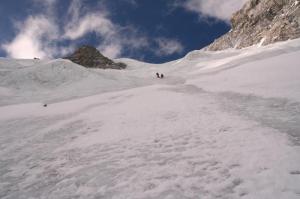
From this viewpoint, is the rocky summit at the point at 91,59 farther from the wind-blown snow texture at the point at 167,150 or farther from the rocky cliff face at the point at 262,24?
the wind-blown snow texture at the point at 167,150

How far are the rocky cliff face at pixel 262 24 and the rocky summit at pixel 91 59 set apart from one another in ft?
128

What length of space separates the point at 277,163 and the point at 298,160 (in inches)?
18.6

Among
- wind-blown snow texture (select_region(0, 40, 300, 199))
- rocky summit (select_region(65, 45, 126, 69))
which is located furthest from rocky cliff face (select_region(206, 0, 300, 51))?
wind-blown snow texture (select_region(0, 40, 300, 199))

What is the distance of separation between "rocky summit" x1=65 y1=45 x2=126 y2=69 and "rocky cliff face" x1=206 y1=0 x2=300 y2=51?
39.1 meters

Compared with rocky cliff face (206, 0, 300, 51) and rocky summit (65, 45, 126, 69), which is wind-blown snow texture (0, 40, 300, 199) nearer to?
rocky cliff face (206, 0, 300, 51)

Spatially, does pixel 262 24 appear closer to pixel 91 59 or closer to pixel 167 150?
pixel 91 59

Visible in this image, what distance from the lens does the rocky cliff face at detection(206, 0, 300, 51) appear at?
6606 centimetres

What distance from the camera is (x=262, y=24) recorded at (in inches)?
3671

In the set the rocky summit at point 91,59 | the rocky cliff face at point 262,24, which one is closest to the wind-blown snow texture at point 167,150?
the rocky cliff face at point 262,24

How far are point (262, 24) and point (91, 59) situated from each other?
5743 cm

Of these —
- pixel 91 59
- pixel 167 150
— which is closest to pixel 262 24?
pixel 91 59

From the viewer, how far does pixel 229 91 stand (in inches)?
703

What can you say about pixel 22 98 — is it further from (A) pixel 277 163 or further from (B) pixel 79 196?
(A) pixel 277 163

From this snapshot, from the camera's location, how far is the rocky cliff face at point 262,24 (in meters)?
66.1
